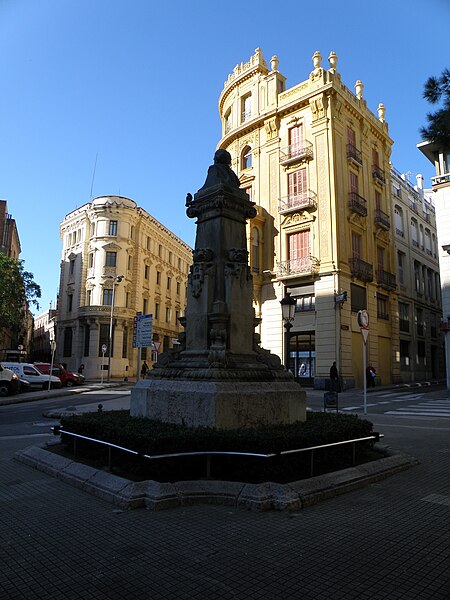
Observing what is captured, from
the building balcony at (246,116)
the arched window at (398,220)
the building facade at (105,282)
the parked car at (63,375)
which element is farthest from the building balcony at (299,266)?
the building facade at (105,282)

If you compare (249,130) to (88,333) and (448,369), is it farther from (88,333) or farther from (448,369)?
(88,333)

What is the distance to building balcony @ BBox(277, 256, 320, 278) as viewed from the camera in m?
29.4

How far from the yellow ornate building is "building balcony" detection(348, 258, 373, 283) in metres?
0.08

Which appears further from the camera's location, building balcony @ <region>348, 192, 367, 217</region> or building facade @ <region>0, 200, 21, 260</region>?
building facade @ <region>0, 200, 21, 260</region>

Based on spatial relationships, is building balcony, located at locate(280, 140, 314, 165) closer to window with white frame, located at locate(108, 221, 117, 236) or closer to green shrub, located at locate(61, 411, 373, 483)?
window with white frame, located at locate(108, 221, 117, 236)

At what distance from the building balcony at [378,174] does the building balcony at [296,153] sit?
6708 millimetres

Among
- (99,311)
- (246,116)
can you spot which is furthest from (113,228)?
(246,116)

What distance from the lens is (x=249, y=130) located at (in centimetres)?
3550

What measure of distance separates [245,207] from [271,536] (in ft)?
19.8

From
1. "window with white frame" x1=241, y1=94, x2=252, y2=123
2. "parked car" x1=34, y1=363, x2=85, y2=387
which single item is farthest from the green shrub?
"window with white frame" x1=241, y1=94, x2=252, y2=123

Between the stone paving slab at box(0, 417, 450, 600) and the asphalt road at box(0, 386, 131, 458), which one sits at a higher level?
the stone paving slab at box(0, 417, 450, 600)

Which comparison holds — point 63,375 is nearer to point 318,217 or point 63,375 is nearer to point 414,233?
point 318,217

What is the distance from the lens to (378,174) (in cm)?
3556

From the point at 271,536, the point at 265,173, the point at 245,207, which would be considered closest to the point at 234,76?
the point at 265,173
